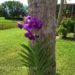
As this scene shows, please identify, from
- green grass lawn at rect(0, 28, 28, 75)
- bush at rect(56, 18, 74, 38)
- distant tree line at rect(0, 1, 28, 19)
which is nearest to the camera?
green grass lawn at rect(0, 28, 28, 75)

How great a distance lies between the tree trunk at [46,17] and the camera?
5.92m

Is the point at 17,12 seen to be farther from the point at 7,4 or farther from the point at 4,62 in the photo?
the point at 4,62

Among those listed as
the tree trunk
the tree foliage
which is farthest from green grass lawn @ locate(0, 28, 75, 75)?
the tree foliage

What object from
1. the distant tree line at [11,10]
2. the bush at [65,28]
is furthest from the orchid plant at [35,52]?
the distant tree line at [11,10]

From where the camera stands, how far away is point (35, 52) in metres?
5.62

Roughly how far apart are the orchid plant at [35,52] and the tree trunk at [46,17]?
0.54ft

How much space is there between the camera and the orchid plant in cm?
560

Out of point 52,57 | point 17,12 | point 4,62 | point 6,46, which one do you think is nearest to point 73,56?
point 4,62

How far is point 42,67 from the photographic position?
19.0 feet

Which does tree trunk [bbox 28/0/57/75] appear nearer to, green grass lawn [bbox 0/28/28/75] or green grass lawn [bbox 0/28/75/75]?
green grass lawn [bbox 0/28/75/75]

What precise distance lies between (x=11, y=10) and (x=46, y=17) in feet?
134

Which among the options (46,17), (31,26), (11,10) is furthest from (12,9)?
(31,26)

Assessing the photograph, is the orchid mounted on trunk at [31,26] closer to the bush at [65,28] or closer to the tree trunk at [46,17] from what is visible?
the tree trunk at [46,17]

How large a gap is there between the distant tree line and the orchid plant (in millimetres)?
38837
